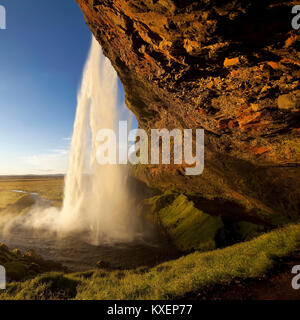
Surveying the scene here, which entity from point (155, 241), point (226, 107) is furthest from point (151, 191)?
point (226, 107)

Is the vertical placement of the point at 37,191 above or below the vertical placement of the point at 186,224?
below

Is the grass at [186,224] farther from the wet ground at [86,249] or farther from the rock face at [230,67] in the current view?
the rock face at [230,67]

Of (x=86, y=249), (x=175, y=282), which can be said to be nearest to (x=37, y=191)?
(x=86, y=249)

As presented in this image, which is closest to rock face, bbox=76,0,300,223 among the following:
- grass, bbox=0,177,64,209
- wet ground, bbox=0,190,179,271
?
wet ground, bbox=0,190,179,271

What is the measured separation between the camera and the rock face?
5.57m

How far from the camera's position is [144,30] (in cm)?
729

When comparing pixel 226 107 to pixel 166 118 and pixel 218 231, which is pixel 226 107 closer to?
pixel 166 118

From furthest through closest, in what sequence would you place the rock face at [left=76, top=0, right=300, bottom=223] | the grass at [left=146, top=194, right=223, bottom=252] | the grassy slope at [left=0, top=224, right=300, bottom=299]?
the grass at [left=146, top=194, right=223, bottom=252] → the rock face at [left=76, top=0, right=300, bottom=223] → the grassy slope at [left=0, top=224, right=300, bottom=299]

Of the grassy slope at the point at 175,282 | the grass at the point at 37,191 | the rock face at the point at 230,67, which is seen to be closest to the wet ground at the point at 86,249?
the grassy slope at the point at 175,282

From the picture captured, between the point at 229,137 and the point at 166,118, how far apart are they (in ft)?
26.0

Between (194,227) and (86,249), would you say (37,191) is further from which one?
(194,227)

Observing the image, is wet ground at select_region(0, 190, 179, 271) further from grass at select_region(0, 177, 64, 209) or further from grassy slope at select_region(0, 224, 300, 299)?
grass at select_region(0, 177, 64, 209)

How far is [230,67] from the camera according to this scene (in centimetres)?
748

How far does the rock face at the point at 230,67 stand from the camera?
5.57m
